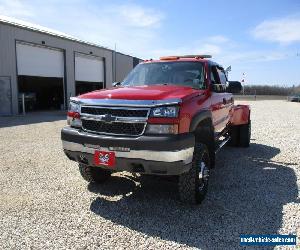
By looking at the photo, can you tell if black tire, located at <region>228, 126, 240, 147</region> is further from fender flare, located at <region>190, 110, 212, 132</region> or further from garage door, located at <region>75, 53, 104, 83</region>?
garage door, located at <region>75, 53, 104, 83</region>

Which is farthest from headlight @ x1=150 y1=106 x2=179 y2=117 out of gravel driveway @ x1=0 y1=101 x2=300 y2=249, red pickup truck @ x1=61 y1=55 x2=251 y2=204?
gravel driveway @ x1=0 y1=101 x2=300 y2=249

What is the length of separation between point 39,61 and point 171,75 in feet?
59.6

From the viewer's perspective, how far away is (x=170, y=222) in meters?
4.05

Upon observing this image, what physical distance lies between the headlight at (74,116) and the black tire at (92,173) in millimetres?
893

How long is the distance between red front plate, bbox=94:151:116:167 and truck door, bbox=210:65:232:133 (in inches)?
78.5

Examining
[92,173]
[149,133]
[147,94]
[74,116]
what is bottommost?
[92,173]

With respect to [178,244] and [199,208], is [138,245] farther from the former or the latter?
[199,208]

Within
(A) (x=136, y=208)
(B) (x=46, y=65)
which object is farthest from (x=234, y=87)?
(B) (x=46, y=65)

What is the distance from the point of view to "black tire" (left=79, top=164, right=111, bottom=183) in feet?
17.2

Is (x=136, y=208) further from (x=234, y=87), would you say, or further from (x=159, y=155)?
(x=234, y=87)

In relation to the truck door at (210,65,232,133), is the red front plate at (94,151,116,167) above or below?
below

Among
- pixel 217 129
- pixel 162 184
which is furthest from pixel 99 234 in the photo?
pixel 217 129

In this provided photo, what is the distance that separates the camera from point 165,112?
3924 mm

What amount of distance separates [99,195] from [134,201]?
0.59 meters
